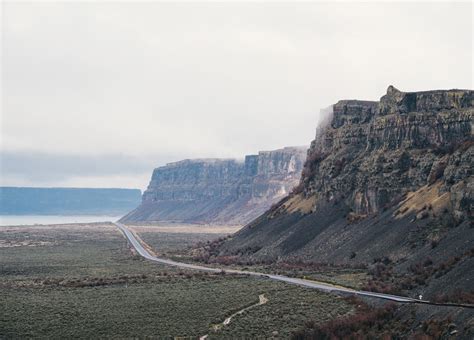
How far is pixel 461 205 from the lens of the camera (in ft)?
185

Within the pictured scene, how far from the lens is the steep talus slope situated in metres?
55.6

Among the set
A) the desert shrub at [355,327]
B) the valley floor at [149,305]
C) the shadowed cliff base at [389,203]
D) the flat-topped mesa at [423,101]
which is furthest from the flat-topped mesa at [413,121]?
the desert shrub at [355,327]

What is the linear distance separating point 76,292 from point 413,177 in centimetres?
4382

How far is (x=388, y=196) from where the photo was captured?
75062 millimetres

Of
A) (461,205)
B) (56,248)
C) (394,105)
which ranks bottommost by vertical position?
(56,248)

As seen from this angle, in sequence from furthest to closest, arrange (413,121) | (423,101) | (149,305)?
(423,101) < (413,121) < (149,305)

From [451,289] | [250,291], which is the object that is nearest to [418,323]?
[451,289]

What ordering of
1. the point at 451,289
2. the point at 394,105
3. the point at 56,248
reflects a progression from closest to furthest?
the point at 451,289, the point at 394,105, the point at 56,248

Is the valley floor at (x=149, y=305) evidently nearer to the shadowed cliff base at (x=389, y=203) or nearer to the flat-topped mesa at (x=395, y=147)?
the shadowed cliff base at (x=389, y=203)

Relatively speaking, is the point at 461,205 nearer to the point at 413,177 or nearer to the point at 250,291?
the point at 413,177

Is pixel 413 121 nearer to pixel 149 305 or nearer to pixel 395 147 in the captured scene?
pixel 395 147

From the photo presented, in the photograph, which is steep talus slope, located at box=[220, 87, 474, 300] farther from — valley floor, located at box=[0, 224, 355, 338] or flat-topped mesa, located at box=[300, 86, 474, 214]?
valley floor, located at box=[0, 224, 355, 338]

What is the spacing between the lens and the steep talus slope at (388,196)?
5562cm

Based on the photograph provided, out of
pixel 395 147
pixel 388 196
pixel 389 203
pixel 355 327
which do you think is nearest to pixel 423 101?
pixel 395 147
